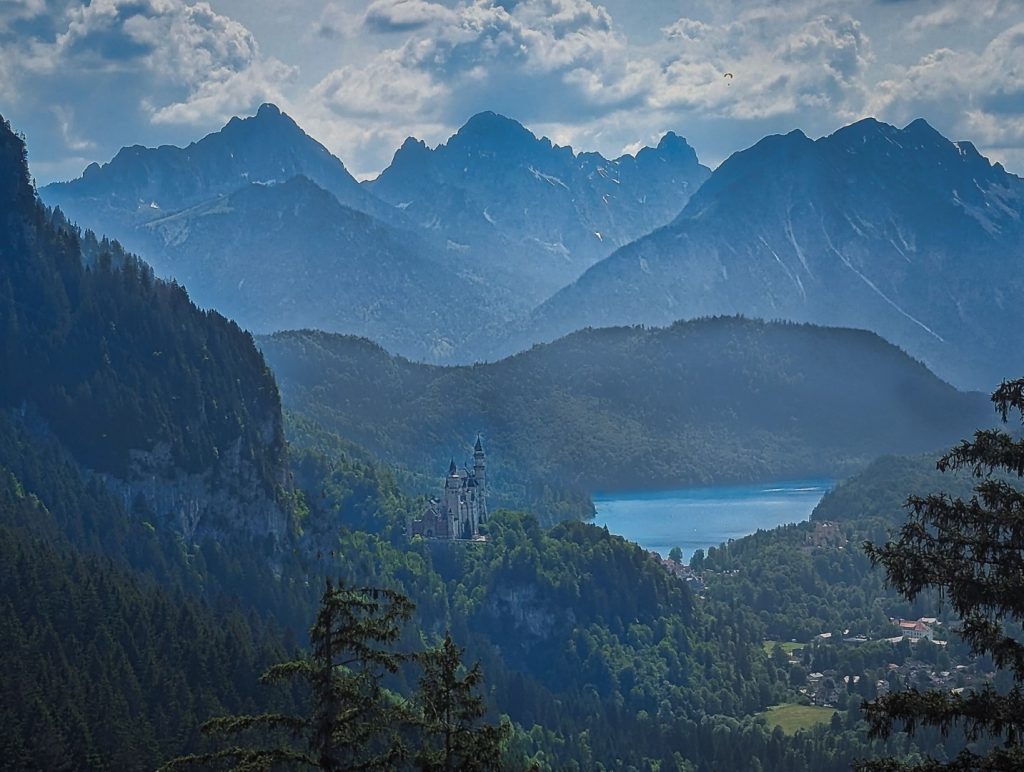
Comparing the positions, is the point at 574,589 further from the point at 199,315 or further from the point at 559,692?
the point at 199,315

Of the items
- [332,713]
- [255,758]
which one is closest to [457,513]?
[255,758]

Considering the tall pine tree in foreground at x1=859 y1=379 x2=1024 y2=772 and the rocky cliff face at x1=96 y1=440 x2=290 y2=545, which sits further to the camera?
the rocky cliff face at x1=96 y1=440 x2=290 y2=545

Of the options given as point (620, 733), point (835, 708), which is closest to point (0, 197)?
point (620, 733)

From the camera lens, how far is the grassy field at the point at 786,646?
127 metres

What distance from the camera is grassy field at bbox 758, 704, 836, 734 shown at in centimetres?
10219

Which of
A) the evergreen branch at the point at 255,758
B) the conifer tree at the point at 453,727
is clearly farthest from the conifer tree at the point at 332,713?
the conifer tree at the point at 453,727

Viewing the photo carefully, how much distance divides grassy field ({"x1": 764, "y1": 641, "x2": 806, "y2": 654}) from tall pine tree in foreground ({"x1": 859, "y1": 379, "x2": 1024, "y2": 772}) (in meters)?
106

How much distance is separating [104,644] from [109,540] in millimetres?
34967

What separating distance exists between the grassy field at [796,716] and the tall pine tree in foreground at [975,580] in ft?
267

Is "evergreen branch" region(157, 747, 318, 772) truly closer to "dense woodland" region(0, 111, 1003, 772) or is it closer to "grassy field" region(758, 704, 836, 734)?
"dense woodland" region(0, 111, 1003, 772)

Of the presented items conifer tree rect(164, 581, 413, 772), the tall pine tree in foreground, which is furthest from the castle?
the tall pine tree in foreground

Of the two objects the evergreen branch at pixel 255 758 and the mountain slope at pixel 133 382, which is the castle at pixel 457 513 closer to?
the mountain slope at pixel 133 382

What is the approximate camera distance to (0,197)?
123375mm

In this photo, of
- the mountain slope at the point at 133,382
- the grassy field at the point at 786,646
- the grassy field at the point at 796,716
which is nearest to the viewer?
the grassy field at the point at 796,716
